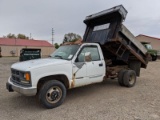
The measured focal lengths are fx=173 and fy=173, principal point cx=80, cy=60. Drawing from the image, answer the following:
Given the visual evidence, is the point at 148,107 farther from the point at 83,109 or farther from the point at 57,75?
the point at 57,75

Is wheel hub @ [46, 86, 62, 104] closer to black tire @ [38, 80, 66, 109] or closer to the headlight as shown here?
black tire @ [38, 80, 66, 109]

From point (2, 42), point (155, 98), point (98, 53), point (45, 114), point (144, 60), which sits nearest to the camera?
point (45, 114)

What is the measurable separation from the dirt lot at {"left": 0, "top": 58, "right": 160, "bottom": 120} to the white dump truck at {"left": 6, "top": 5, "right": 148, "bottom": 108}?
45 centimetres

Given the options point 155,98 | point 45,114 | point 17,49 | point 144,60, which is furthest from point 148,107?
point 17,49

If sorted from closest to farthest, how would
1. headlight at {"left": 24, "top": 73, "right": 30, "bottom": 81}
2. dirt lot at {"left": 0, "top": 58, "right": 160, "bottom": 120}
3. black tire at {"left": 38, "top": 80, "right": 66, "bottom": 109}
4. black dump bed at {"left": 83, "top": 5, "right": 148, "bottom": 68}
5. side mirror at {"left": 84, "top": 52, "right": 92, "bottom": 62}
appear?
1. dirt lot at {"left": 0, "top": 58, "right": 160, "bottom": 120}
2. headlight at {"left": 24, "top": 73, "right": 30, "bottom": 81}
3. black tire at {"left": 38, "top": 80, "right": 66, "bottom": 109}
4. side mirror at {"left": 84, "top": 52, "right": 92, "bottom": 62}
5. black dump bed at {"left": 83, "top": 5, "right": 148, "bottom": 68}

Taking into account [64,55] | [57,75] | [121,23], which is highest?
[121,23]

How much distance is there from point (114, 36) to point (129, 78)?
205cm

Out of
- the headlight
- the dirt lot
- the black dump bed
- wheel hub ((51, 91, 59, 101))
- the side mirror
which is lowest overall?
the dirt lot

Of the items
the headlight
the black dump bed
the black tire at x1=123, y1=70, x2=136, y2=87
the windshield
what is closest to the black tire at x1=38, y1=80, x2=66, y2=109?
the headlight

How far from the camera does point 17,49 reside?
143 feet

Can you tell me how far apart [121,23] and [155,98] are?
293cm

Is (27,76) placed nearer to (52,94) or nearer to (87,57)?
(52,94)

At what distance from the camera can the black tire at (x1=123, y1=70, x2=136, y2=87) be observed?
23.7 ft

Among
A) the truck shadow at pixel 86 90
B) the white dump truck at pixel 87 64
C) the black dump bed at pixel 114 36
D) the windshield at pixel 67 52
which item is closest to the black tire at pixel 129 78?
the white dump truck at pixel 87 64
